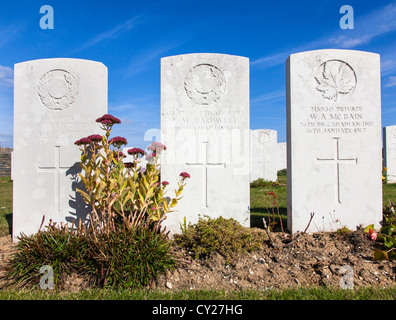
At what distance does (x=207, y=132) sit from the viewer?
4578 mm

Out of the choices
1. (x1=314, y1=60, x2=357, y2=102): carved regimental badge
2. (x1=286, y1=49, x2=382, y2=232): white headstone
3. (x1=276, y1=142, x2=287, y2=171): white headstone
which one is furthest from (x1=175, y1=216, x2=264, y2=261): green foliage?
(x1=276, y1=142, x2=287, y2=171): white headstone

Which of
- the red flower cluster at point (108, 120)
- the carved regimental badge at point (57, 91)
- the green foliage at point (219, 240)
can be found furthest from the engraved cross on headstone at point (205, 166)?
the carved regimental badge at point (57, 91)

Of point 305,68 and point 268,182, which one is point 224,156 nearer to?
point 305,68

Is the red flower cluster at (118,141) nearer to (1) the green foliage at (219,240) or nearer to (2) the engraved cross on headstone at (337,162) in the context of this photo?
(1) the green foliage at (219,240)

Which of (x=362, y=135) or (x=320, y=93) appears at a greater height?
(x=320, y=93)

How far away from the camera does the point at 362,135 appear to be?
4660mm

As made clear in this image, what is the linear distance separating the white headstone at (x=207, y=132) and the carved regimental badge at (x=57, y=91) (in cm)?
146

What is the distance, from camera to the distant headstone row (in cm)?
456

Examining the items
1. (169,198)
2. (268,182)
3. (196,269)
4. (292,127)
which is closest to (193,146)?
(169,198)

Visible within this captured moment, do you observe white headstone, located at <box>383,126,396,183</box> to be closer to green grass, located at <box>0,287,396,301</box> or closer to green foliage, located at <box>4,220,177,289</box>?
green grass, located at <box>0,287,396,301</box>

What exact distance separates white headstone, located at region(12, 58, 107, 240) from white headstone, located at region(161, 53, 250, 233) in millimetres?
1195

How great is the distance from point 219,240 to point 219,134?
168cm
